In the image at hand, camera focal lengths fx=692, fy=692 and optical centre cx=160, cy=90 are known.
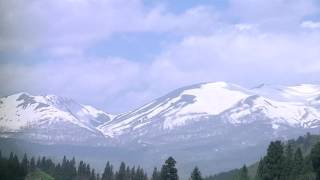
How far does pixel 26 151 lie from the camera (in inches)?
3691

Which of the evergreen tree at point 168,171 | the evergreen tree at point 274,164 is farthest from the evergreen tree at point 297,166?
the evergreen tree at point 168,171

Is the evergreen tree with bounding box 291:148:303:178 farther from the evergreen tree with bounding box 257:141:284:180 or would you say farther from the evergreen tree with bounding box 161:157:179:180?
the evergreen tree with bounding box 161:157:179:180

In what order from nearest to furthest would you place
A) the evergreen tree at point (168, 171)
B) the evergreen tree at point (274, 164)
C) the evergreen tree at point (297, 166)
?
the evergreen tree at point (274, 164) < the evergreen tree at point (168, 171) < the evergreen tree at point (297, 166)

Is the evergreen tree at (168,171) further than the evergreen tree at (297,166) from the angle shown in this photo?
No

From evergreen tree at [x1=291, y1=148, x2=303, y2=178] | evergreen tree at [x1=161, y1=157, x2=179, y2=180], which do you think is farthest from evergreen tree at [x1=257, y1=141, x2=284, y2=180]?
evergreen tree at [x1=161, y1=157, x2=179, y2=180]

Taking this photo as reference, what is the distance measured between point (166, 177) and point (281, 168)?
22.7 meters

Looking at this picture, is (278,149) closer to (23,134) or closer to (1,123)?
(23,134)

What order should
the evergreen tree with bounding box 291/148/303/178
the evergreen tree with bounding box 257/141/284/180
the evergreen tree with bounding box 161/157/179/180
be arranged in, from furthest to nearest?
the evergreen tree with bounding box 291/148/303/178
the evergreen tree with bounding box 161/157/179/180
the evergreen tree with bounding box 257/141/284/180

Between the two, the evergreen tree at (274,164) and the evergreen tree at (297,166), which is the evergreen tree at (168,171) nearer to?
the evergreen tree at (274,164)

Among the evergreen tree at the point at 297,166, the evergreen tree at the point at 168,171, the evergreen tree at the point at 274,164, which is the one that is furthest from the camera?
the evergreen tree at the point at 297,166

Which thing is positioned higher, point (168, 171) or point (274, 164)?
point (274, 164)

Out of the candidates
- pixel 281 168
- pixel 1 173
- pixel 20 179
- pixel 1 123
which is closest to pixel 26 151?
pixel 1 173

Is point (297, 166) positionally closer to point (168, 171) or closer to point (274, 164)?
point (274, 164)

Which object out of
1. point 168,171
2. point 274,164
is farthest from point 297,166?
point 168,171
